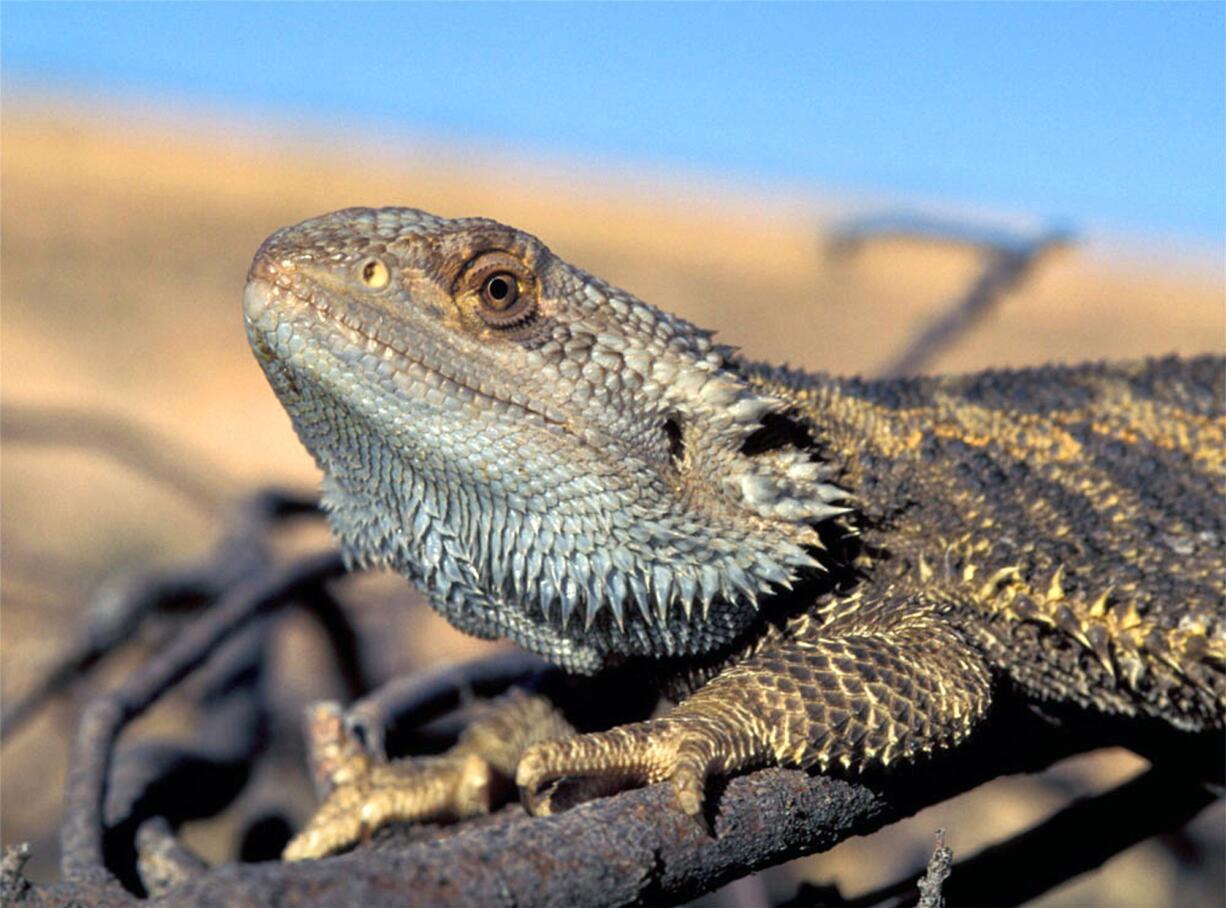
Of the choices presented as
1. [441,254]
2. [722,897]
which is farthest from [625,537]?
[722,897]

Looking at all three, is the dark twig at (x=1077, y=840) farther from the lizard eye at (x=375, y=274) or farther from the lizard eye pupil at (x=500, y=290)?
the lizard eye at (x=375, y=274)

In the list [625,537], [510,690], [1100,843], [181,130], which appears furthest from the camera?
[181,130]

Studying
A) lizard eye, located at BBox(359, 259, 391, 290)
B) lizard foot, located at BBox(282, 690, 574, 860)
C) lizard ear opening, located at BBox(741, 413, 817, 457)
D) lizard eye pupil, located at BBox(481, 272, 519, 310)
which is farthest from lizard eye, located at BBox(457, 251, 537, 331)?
lizard foot, located at BBox(282, 690, 574, 860)

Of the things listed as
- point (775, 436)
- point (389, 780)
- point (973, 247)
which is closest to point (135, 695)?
point (389, 780)

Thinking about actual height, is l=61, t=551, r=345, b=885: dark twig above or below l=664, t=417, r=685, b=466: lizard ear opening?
below

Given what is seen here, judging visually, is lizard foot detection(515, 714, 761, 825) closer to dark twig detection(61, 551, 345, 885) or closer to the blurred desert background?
dark twig detection(61, 551, 345, 885)

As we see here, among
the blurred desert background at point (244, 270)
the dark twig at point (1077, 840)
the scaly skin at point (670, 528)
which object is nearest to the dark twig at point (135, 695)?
the scaly skin at point (670, 528)

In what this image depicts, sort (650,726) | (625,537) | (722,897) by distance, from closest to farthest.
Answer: (650,726), (625,537), (722,897)

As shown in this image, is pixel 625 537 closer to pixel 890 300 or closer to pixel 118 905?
pixel 118 905
